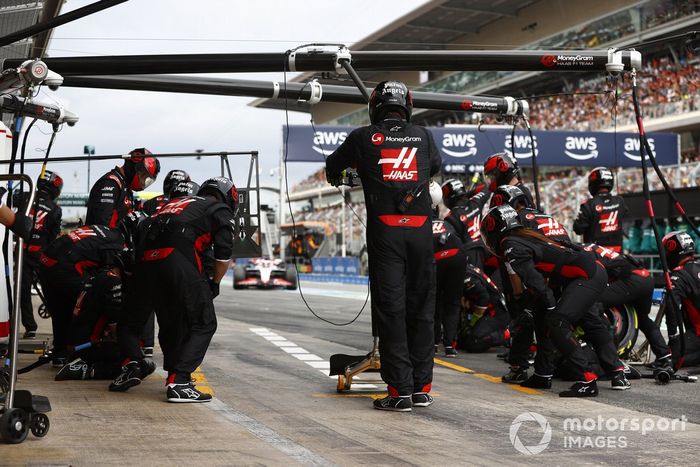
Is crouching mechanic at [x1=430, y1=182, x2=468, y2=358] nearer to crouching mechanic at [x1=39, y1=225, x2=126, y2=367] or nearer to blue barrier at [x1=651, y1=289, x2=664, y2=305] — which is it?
crouching mechanic at [x1=39, y1=225, x2=126, y2=367]

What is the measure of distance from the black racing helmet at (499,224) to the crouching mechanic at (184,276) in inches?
84.6

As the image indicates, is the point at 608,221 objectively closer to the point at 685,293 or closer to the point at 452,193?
the point at 452,193

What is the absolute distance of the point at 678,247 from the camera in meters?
8.18

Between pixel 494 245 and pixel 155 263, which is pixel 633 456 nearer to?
pixel 494 245

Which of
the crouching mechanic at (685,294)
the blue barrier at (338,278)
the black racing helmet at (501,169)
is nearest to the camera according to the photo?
the crouching mechanic at (685,294)

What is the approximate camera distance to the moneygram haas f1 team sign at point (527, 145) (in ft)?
86.5

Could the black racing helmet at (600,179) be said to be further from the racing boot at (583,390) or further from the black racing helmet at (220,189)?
the black racing helmet at (220,189)

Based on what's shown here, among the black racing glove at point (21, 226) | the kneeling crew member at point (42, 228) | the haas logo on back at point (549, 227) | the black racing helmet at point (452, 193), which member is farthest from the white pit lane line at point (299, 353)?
the black racing glove at point (21, 226)

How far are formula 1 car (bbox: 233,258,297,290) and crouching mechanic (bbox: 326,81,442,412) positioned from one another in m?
22.4

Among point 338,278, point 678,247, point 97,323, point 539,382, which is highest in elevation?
point 678,247

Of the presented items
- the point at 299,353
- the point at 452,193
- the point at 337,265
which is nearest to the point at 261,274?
the point at 337,265

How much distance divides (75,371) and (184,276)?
1.65 m

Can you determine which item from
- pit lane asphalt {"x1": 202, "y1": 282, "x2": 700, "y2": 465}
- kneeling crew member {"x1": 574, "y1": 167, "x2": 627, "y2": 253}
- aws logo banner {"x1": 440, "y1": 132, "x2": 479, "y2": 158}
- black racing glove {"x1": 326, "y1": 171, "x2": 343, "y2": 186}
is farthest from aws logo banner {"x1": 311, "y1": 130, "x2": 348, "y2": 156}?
black racing glove {"x1": 326, "y1": 171, "x2": 343, "y2": 186}

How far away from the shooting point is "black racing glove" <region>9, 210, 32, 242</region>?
4.21m
